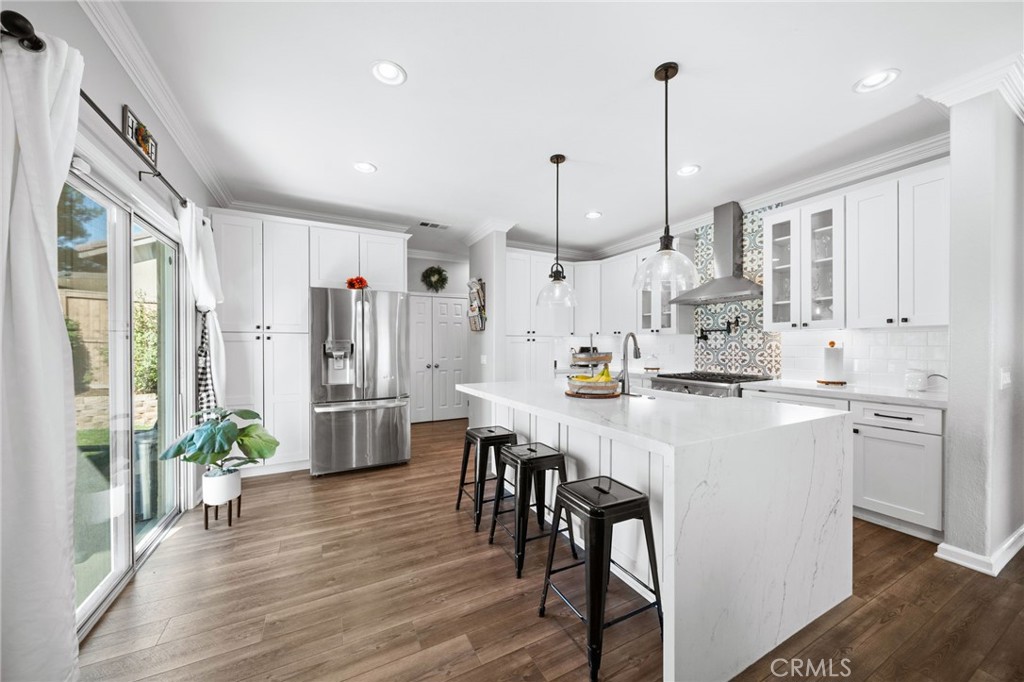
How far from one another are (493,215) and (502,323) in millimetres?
1271

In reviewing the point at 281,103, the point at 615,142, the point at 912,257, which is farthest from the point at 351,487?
the point at 912,257

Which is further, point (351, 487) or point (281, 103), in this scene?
point (351, 487)

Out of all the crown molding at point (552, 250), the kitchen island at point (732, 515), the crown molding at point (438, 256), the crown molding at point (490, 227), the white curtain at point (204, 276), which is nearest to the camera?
the kitchen island at point (732, 515)

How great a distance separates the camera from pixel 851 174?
314cm

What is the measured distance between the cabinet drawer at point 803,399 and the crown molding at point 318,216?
3.82 metres

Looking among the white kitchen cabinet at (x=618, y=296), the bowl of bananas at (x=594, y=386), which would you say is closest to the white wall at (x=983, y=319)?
the bowl of bananas at (x=594, y=386)

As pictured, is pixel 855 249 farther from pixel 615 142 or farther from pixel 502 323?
pixel 502 323

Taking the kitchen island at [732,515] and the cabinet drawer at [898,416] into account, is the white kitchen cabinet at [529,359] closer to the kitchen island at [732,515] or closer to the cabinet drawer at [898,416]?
the kitchen island at [732,515]

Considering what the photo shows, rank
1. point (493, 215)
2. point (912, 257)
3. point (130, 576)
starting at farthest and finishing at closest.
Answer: point (493, 215) < point (912, 257) < point (130, 576)

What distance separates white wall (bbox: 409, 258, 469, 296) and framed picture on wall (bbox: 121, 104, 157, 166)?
406cm

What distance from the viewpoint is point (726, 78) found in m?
2.07

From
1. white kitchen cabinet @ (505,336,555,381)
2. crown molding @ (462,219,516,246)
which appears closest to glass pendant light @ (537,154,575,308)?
crown molding @ (462,219,516,246)

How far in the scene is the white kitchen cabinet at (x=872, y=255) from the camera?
9.04 ft

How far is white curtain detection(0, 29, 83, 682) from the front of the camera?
1121mm
